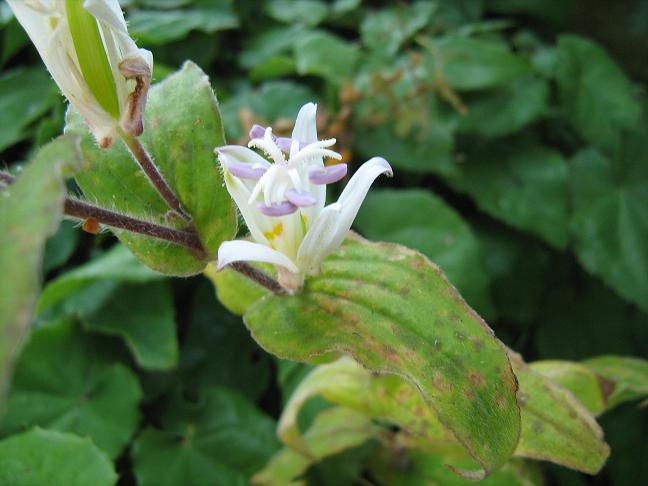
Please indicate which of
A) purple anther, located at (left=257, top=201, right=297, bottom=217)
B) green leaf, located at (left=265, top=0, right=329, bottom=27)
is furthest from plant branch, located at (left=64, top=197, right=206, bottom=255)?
green leaf, located at (left=265, top=0, right=329, bottom=27)

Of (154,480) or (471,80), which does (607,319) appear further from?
(154,480)

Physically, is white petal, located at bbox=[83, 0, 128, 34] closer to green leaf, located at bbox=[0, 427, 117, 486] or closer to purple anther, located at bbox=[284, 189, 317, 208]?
purple anther, located at bbox=[284, 189, 317, 208]

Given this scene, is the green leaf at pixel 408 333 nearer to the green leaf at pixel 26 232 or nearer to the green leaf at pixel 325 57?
the green leaf at pixel 26 232

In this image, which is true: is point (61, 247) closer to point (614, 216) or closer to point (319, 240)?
point (319, 240)

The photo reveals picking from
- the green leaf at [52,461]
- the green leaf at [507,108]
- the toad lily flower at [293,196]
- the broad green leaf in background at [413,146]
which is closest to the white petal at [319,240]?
the toad lily flower at [293,196]

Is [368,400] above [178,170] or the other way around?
the other way around

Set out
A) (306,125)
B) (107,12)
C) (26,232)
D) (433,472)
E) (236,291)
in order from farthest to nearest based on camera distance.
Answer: (433,472)
(236,291)
(306,125)
(107,12)
(26,232)

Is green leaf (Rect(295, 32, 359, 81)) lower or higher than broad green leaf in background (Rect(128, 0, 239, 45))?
lower

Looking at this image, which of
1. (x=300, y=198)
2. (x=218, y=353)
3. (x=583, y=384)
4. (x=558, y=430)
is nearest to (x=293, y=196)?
(x=300, y=198)
